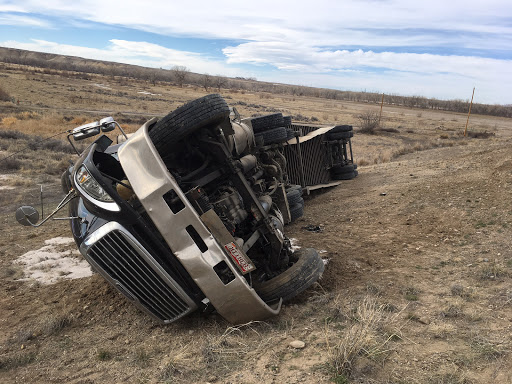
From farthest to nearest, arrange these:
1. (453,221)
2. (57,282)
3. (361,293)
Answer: (453,221) → (57,282) → (361,293)

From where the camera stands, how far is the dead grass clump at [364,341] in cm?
269

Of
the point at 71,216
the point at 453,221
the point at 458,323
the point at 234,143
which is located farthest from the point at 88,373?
the point at 453,221

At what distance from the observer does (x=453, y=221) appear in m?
6.16

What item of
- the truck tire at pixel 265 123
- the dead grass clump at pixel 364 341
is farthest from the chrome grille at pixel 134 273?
the truck tire at pixel 265 123

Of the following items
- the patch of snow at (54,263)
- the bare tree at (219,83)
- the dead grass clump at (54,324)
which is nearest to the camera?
the dead grass clump at (54,324)

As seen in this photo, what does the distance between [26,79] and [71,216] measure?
51510mm

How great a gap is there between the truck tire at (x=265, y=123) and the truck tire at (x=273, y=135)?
0.10 meters

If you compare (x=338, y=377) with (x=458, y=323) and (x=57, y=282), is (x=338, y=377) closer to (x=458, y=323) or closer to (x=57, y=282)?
(x=458, y=323)

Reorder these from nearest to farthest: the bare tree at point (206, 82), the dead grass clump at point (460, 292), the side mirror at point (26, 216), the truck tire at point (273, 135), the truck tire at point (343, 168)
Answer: the side mirror at point (26, 216) < the dead grass clump at point (460, 292) < the truck tire at point (273, 135) < the truck tire at point (343, 168) < the bare tree at point (206, 82)

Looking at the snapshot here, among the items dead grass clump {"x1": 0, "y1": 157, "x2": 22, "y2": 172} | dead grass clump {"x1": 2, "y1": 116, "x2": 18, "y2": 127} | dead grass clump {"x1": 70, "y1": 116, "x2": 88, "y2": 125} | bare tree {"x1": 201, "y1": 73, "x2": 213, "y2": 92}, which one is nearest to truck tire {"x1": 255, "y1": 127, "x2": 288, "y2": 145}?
dead grass clump {"x1": 0, "y1": 157, "x2": 22, "y2": 172}

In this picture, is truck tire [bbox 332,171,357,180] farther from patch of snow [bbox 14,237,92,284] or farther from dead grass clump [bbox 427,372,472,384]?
dead grass clump [bbox 427,372,472,384]

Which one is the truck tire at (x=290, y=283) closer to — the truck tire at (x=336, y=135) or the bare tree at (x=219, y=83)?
the truck tire at (x=336, y=135)

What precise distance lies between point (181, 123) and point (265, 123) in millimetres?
3688

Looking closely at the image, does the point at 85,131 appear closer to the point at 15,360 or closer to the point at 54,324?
the point at 54,324
